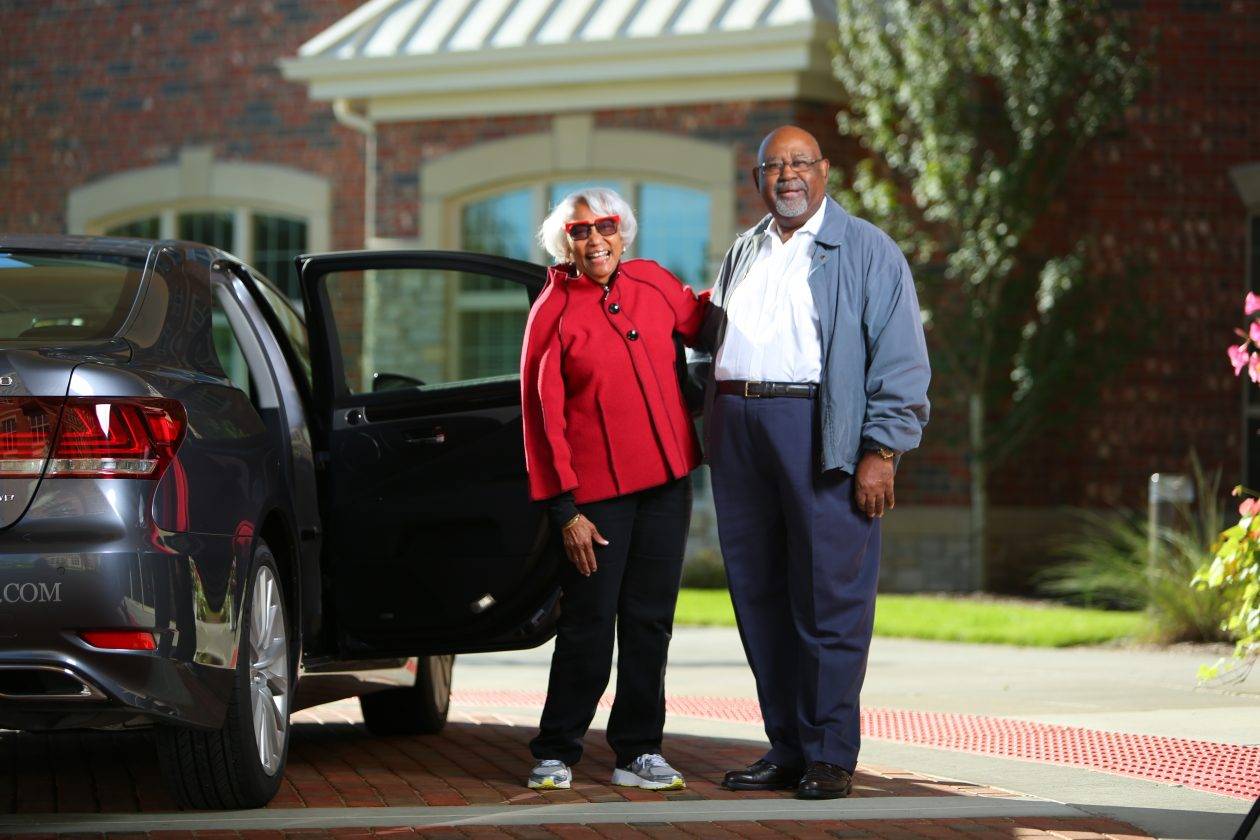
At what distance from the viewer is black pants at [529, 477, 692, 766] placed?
6.41 meters

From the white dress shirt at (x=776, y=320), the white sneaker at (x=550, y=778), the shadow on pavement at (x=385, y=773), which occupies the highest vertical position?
the white dress shirt at (x=776, y=320)

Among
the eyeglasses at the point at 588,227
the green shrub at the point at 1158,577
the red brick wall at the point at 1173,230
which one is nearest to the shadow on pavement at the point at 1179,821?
the eyeglasses at the point at 588,227

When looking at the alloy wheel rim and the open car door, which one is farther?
the open car door

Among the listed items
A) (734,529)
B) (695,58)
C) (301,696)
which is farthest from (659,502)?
(695,58)

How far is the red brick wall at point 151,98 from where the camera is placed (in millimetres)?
20297

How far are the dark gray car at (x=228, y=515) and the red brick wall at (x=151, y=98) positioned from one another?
13129 mm

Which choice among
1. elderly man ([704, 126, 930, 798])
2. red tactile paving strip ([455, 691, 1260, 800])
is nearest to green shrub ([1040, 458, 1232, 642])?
red tactile paving strip ([455, 691, 1260, 800])

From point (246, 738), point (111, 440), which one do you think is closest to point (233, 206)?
point (246, 738)

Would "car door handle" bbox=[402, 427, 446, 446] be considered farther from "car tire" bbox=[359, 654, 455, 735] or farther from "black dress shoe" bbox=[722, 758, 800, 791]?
"black dress shoe" bbox=[722, 758, 800, 791]

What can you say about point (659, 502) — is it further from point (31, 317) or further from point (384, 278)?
point (384, 278)

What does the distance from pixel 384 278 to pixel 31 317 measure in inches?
461

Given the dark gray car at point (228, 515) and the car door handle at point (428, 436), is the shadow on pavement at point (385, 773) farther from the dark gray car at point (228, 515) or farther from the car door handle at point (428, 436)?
the car door handle at point (428, 436)

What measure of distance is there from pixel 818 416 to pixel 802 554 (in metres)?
0.43

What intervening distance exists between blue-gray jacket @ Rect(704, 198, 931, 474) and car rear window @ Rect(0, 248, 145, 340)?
2072 mm
